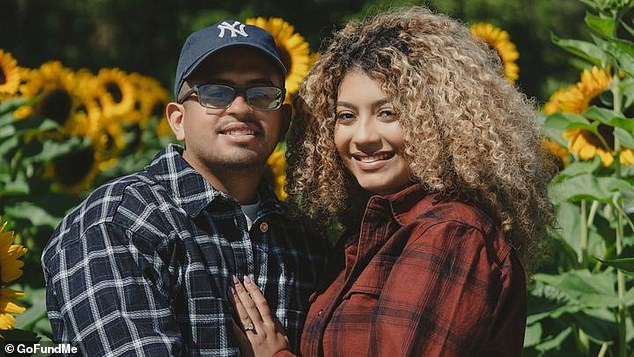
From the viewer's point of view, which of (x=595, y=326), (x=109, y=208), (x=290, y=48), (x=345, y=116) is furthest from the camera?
(x=290, y=48)

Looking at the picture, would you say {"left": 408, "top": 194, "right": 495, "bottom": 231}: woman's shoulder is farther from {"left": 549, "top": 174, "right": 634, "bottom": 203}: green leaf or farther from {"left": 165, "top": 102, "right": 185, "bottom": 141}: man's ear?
{"left": 549, "top": 174, "right": 634, "bottom": 203}: green leaf

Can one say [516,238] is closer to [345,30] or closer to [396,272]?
[396,272]

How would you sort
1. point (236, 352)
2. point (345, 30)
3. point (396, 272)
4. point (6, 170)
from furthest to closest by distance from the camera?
point (6, 170) → point (345, 30) → point (236, 352) → point (396, 272)

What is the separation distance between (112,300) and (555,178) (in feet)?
6.64

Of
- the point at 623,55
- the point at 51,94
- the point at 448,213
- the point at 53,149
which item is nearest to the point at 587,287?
the point at 623,55

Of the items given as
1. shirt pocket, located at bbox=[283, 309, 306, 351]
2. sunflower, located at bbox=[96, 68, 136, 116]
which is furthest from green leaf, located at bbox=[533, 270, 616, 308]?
sunflower, located at bbox=[96, 68, 136, 116]

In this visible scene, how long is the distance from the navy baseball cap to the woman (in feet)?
0.69

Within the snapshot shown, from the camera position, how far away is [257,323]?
9.45 ft

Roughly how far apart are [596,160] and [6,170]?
268 cm

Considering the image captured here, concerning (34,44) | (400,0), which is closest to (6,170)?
(400,0)

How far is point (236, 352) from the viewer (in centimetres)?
288

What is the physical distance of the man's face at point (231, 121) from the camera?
9.66 ft

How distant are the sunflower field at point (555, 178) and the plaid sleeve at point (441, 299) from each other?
70 cm

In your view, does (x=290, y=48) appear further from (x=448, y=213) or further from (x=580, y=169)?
(x=448, y=213)
